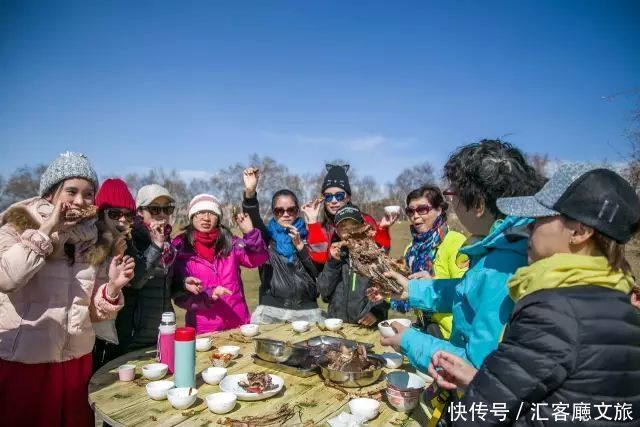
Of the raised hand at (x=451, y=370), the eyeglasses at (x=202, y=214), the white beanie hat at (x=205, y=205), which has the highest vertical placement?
the white beanie hat at (x=205, y=205)

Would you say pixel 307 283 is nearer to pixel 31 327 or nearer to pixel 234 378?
pixel 234 378

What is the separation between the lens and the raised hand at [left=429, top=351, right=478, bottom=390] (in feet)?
6.88

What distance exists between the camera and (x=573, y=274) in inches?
68.9

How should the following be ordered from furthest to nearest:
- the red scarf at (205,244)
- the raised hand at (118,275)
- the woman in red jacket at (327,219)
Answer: the woman in red jacket at (327,219) < the red scarf at (205,244) < the raised hand at (118,275)

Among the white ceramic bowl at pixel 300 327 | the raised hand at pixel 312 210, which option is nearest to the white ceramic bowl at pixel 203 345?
the white ceramic bowl at pixel 300 327

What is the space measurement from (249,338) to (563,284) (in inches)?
124

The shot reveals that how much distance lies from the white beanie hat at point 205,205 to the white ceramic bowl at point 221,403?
2.82m

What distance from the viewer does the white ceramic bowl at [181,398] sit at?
8.07 ft

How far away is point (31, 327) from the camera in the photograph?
2.96m

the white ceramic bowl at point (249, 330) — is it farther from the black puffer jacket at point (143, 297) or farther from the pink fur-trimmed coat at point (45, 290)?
the pink fur-trimmed coat at point (45, 290)

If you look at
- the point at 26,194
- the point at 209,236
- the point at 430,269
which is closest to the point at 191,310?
the point at 209,236

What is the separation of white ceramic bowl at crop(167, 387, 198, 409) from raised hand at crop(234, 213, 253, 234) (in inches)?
113

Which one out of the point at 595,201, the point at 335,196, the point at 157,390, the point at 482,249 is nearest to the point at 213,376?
the point at 157,390

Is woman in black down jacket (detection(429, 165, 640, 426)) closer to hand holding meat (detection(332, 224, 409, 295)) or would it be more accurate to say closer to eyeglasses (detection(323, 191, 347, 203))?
hand holding meat (detection(332, 224, 409, 295))
